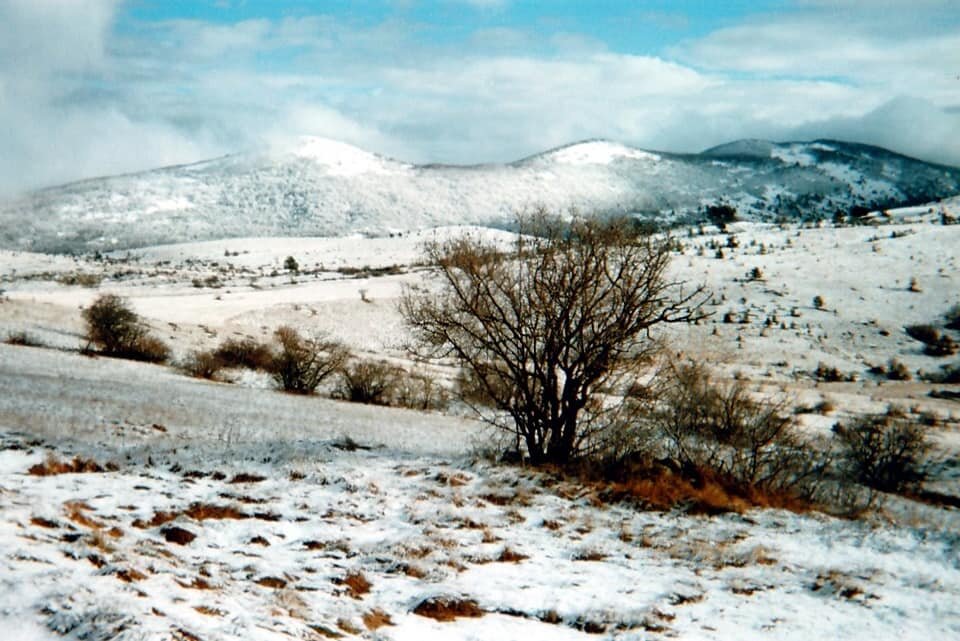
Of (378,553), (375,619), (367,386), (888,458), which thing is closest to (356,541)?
(378,553)

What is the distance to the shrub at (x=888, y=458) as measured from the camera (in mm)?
20000

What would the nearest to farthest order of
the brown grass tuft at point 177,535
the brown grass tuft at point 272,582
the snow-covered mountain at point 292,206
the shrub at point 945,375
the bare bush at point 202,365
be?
the brown grass tuft at point 272,582, the brown grass tuft at point 177,535, the bare bush at point 202,365, the shrub at point 945,375, the snow-covered mountain at point 292,206

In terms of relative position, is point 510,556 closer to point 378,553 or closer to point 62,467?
point 378,553

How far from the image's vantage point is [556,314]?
13430mm

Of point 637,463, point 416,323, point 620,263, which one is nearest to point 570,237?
point 620,263

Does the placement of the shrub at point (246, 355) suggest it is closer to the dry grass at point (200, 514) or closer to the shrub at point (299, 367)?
the shrub at point (299, 367)

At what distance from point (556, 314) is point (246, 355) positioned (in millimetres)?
18147

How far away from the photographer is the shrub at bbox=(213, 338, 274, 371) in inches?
1069

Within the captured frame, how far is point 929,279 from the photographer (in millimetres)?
53438

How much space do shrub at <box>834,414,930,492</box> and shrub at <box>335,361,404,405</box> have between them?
49.1 ft

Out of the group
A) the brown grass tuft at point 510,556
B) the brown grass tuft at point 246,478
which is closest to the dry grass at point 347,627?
the brown grass tuft at point 510,556

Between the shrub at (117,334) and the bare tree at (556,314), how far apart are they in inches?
625

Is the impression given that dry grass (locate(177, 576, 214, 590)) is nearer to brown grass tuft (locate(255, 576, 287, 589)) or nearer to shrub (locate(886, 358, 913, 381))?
brown grass tuft (locate(255, 576, 287, 589))

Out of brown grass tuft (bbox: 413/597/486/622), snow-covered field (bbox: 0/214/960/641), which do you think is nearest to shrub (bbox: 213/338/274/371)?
snow-covered field (bbox: 0/214/960/641)
